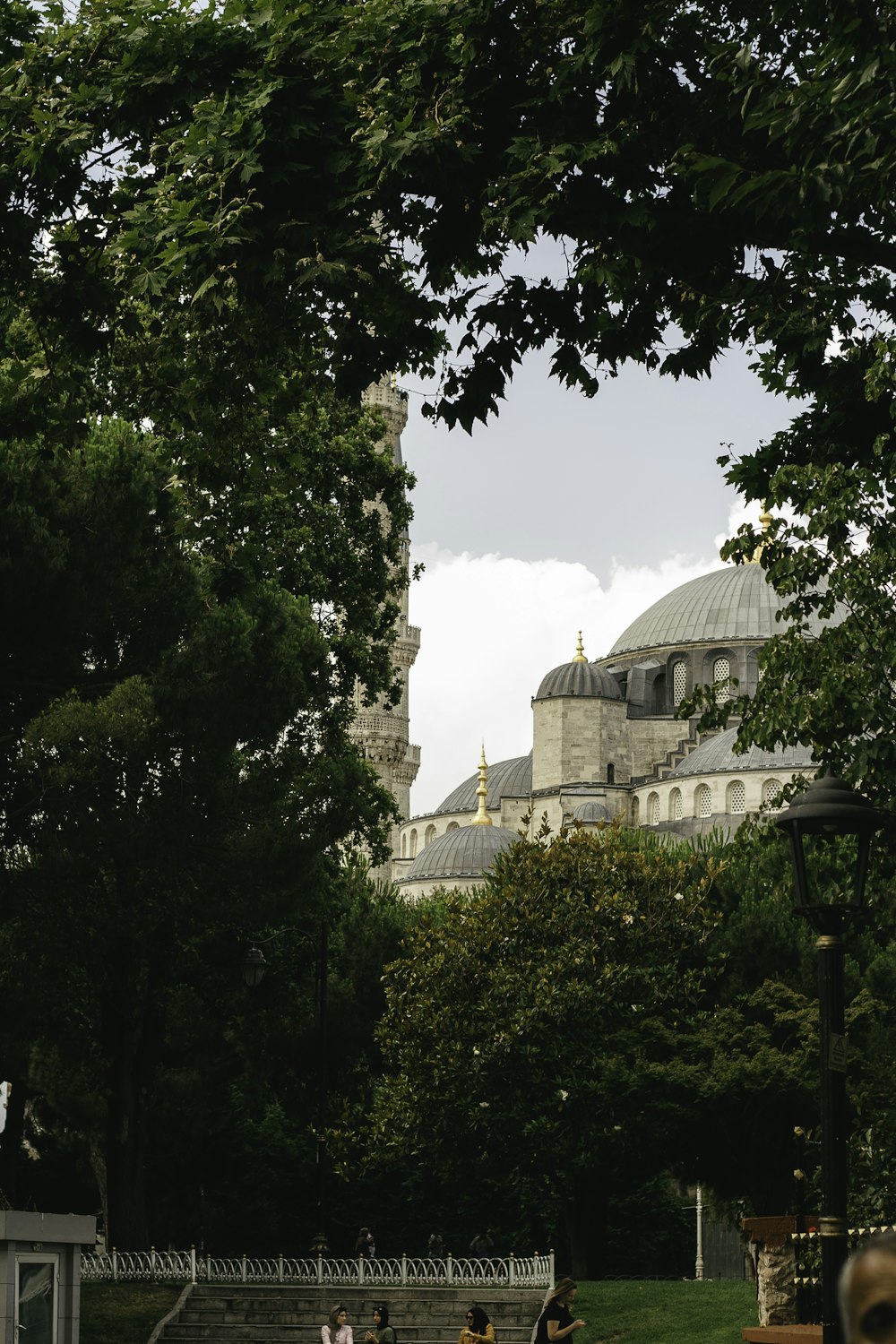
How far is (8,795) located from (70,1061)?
33.1 ft

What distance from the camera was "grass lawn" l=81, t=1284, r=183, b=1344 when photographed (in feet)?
76.0

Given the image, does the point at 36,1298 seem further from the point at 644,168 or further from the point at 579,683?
the point at 579,683

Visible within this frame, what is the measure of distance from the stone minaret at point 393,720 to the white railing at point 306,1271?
1557 inches

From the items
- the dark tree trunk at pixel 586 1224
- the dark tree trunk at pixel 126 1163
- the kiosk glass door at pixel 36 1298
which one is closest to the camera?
the kiosk glass door at pixel 36 1298

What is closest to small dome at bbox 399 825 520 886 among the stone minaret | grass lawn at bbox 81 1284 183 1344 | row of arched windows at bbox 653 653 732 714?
the stone minaret

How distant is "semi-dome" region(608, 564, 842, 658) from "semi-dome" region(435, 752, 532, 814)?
23.6 ft

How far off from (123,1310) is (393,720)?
167 feet

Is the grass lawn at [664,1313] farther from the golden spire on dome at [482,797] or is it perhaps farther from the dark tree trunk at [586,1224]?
the golden spire on dome at [482,797]

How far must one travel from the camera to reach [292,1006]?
31.7m

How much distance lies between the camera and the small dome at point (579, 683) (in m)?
78.9

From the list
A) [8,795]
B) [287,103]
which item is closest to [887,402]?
[287,103]

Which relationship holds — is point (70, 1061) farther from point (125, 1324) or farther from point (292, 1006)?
point (125, 1324)

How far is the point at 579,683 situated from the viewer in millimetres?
79000

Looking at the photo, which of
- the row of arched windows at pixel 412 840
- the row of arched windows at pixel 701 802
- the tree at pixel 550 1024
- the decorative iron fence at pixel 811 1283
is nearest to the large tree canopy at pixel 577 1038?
the tree at pixel 550 1024
